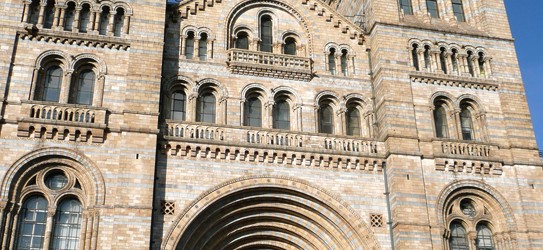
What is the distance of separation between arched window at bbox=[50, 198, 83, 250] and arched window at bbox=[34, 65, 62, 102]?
3.97 metres

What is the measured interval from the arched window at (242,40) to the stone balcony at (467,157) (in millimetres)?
8609

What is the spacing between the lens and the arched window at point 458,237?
81.7ft

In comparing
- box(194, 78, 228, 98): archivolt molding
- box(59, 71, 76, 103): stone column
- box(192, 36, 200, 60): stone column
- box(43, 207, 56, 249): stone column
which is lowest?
box(43, 207, 56, 249): stone column

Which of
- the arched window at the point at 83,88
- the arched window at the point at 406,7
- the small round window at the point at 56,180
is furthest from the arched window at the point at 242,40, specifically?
the small round window at the point at 56,180

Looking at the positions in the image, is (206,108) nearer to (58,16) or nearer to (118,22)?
(118,22)

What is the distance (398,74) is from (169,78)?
9.15 m

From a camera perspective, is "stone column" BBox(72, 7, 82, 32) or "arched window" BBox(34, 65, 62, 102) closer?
"arched window" BBox(34, 65, 62, 102)

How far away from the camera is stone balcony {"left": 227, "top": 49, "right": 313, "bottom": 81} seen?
86.0ft

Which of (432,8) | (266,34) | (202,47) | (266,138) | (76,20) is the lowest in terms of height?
(266,138)

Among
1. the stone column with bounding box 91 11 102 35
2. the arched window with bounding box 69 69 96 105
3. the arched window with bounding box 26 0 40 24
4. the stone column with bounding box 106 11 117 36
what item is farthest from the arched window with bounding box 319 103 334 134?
the arched window with bounding box 26 0 40 24

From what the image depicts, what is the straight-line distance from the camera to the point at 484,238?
83.6 ft

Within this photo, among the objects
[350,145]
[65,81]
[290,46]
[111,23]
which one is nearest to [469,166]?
[350,145]

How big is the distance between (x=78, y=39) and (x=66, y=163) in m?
4.95

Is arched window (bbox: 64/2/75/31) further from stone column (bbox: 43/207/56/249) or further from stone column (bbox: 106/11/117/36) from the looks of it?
stone column (bbox: 43/207/56/249)
